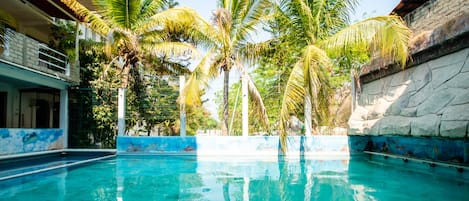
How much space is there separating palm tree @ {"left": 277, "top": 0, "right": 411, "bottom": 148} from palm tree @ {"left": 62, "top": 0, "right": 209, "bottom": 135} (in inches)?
124

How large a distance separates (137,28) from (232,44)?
3.38 meters

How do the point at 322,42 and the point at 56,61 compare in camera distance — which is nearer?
the point at 322,42

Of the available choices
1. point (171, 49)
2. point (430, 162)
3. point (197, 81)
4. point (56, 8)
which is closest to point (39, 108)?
point (56, 8)

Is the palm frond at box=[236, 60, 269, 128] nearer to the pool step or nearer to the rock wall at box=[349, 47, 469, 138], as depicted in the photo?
the rock wall at box=[349, 47, 469, 138]

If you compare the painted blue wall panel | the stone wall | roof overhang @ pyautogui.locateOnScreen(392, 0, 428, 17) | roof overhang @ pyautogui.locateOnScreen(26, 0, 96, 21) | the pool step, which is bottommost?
the pool step

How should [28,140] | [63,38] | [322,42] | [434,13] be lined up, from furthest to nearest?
[63,38]
[28,140]
[322,42]
[434,13]

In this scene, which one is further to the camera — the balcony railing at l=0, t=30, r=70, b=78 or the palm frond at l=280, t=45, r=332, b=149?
the balcony railing at l=0, t=30, r=70, b=78

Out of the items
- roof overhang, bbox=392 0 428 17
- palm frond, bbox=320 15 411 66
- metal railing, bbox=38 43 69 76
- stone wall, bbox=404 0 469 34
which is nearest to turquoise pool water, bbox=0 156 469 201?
palm frond, bbox=320 15 411 66

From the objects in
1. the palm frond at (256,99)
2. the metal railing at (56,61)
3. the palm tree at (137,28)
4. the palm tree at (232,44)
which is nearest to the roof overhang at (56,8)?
the palm tree at (137,28)

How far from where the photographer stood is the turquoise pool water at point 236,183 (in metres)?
4.61

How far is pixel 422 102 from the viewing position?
21.6 ft

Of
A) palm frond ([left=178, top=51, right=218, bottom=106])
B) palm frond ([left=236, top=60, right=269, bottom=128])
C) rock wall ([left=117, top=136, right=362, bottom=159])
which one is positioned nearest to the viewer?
palm frond ([left=178, top=51, right=218, bottom=106])

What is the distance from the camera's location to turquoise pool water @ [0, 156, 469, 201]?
461 cm

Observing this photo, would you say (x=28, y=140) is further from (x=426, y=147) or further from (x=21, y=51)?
(x=426, y=147)
